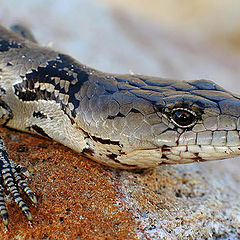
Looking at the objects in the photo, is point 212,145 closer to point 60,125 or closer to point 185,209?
point 185,209

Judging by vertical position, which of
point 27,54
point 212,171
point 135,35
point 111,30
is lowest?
point 212,171

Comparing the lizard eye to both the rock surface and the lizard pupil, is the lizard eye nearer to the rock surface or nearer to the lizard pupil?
the lizard pupil

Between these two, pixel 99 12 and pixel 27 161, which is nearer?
pixel 27 161

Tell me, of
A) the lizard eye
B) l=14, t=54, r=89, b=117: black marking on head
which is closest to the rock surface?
l=14, t=54, r=89, b=117: black marking on head

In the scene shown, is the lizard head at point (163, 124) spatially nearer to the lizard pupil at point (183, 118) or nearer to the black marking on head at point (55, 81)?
the lizard pupil at point (183, 118)

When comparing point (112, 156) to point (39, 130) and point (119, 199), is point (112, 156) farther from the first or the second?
point (39, 130)

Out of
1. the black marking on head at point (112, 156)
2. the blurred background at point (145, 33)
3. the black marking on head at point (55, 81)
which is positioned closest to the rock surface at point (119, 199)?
the black marking on head at point (112, 156)

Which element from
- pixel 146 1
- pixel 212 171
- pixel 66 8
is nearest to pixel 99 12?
pixel 66 8
